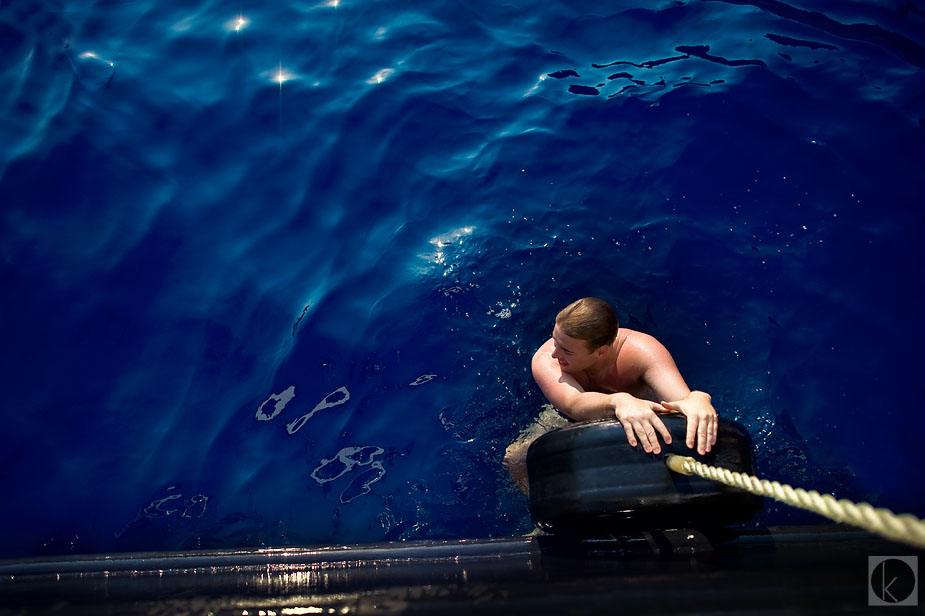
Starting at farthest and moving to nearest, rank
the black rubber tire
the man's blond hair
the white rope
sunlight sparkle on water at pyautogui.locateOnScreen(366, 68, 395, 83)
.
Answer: sunlight sparkle on water at pyautogui.locateOnScreen(366, 68, 395, 83)
the man's blond hair
the black rubber tire
the white rope

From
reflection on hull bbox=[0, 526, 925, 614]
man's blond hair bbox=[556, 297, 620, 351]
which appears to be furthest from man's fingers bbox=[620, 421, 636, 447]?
man's blond hair bbox=[556, 297, 620, 351]

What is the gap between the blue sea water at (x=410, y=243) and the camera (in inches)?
176

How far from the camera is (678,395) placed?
13.5 ft

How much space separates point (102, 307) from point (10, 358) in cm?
63

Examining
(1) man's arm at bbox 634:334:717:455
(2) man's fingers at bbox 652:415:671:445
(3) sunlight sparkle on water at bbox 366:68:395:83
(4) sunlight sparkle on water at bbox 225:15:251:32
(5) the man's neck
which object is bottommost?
(5) the man's neck

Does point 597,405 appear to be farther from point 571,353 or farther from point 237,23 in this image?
point 237,23

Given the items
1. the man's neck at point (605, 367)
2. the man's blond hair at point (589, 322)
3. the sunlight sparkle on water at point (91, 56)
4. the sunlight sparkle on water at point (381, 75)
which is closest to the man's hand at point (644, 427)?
the man's blond hair at point (589, 322)

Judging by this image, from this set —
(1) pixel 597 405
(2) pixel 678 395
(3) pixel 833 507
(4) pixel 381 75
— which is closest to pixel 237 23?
(4) pixel 381 75

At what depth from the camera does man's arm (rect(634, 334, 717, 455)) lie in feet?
10.2

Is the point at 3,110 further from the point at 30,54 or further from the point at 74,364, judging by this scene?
the point at 74,364

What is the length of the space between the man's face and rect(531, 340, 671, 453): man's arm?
12 cm

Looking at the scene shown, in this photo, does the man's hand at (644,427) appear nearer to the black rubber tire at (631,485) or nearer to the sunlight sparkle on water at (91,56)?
the black rubber tire at (631,485)

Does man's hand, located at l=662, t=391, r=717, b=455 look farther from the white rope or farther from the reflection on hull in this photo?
the reflection on hull

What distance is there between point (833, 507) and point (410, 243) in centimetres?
384
